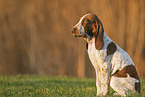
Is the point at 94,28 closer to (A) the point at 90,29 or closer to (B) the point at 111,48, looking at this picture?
(A) the point at 90,29

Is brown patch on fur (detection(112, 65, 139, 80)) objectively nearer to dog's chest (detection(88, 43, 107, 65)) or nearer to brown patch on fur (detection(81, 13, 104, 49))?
dog's chest (detection(88, 43, 107, 65))

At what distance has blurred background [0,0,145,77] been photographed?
8758 mm

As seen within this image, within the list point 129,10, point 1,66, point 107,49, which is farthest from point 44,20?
point 107,49

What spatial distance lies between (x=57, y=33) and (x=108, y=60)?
5769mm

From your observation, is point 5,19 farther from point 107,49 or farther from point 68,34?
point 107,49

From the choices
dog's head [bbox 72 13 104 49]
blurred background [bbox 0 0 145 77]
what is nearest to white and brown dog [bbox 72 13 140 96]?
dog's head [bbox 72 13 104 49]

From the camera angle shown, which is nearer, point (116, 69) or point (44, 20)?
point (116, 69)

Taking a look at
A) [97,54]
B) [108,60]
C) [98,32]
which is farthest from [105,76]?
[98,32]

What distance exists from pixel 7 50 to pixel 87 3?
3739mm

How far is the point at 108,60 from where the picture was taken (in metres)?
4.54

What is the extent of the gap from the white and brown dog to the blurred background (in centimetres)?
426

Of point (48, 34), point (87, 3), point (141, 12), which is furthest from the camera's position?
point (48, 34)

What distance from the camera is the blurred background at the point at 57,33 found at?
8758mm

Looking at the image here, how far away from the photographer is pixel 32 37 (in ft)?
33.6
